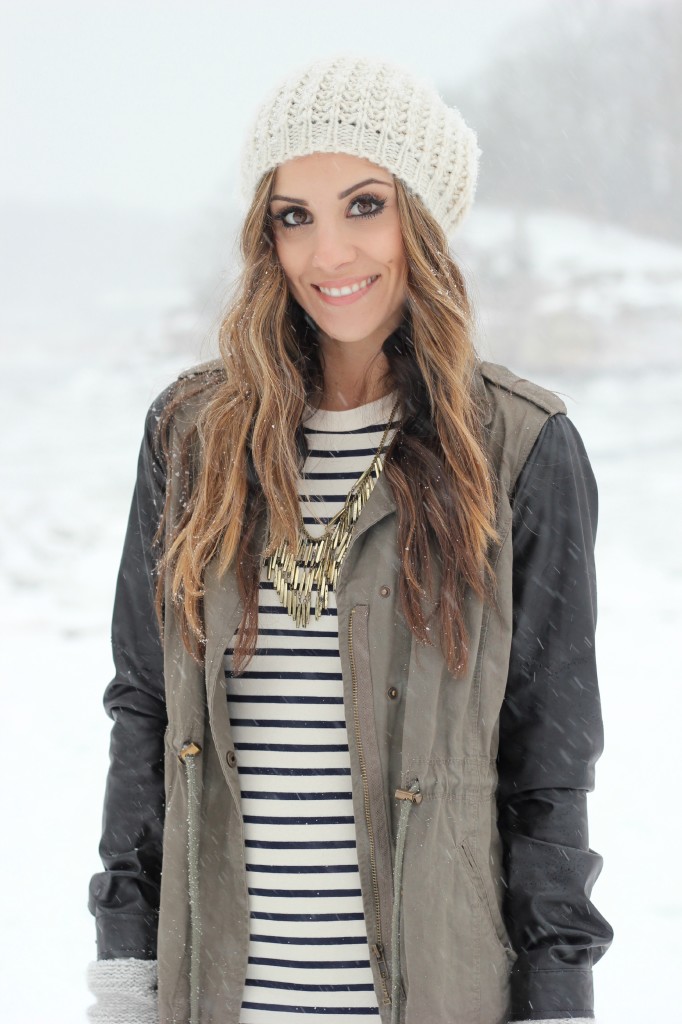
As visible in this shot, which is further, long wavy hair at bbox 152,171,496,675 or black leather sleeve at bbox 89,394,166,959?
black leather sleeve at bbox 89,394,166,959

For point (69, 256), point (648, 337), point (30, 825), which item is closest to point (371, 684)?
point (30, 825)

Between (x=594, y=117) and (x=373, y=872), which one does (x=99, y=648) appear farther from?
(x=594, y=117)

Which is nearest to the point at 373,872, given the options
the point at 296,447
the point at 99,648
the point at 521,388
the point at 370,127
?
the point at 296,447

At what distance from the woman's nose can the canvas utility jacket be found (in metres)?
0.32

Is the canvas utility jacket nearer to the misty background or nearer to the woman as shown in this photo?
the woman

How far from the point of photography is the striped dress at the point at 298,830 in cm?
152

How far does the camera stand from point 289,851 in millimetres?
1539

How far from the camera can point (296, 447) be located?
1.68 metres

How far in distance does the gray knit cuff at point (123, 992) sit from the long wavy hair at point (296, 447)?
51cm

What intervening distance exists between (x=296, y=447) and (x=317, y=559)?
0.67ft

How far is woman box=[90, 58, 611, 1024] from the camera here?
1486mm

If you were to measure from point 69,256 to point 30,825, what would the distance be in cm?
668

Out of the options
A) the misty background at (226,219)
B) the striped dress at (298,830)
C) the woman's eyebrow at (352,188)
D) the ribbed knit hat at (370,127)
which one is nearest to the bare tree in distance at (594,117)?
the misty background at (226,219)

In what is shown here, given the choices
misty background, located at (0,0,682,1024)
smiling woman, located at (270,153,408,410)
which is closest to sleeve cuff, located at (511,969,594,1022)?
smiling woman, located at (270,153,408,410)
